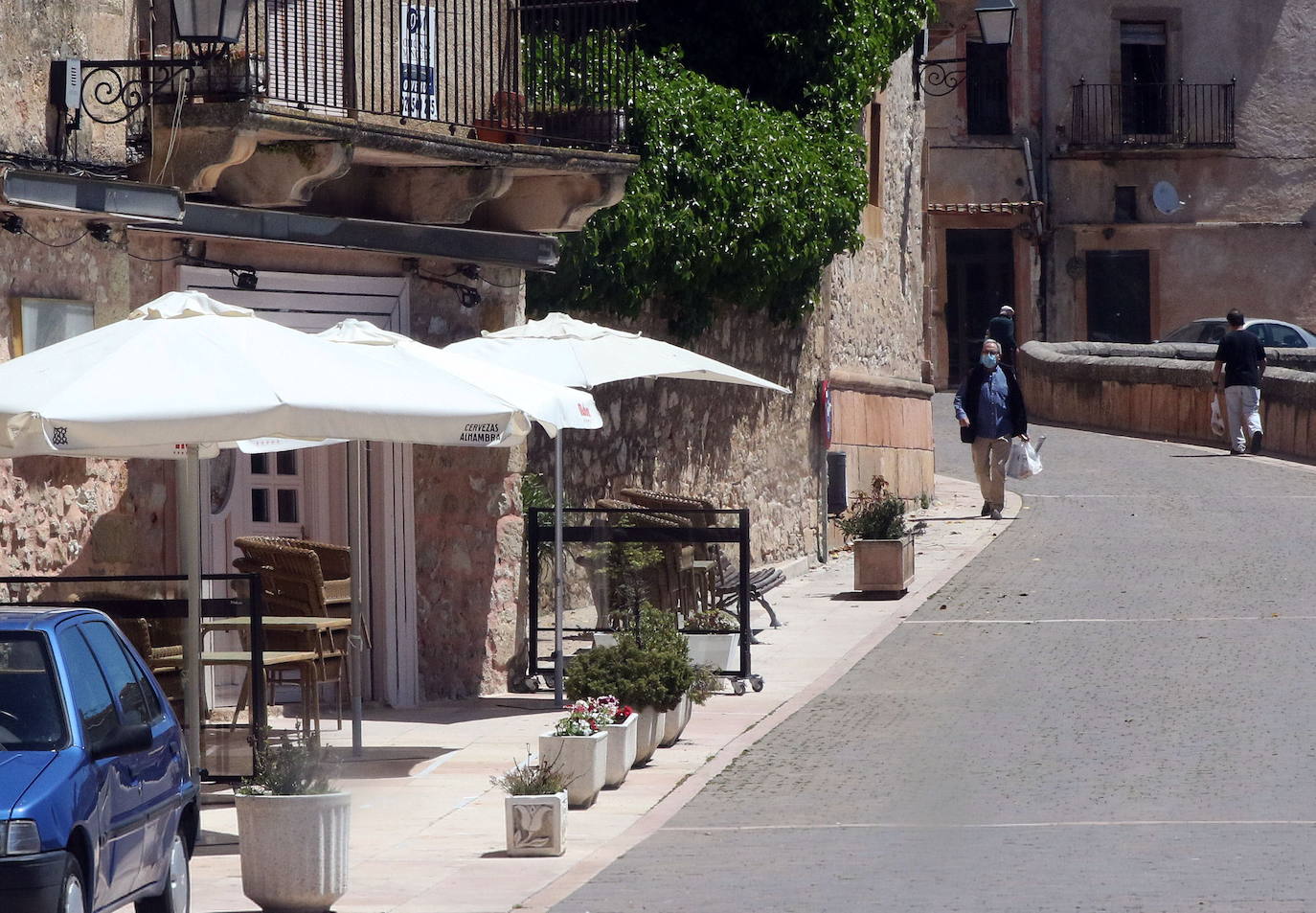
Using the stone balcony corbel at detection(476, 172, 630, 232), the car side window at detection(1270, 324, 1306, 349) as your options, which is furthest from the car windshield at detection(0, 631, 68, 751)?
the car side window at detection(1270, 324, 1306, 349)

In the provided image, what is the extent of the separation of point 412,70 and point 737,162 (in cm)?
596

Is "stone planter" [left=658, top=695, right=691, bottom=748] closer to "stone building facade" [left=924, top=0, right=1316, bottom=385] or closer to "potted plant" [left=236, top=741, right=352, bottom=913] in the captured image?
"potted plant" [left=236, top=741, right=352, bottom=913]

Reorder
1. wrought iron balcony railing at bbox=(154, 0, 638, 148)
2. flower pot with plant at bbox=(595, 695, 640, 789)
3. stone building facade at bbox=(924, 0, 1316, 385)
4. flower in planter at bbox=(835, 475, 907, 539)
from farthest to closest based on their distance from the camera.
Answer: stone building facade at bbox=(924, 0, 1316, 385) → flower in planter at bbox=(835, 475, 907, 539) → wrought iron balcony railing at bbox=(154, 0, 638, 148) → flower pot with plant at bbox=(595, 695, 640, 789)

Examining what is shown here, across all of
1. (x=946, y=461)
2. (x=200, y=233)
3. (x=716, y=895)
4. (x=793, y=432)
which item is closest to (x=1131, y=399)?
(x=946, y=461)

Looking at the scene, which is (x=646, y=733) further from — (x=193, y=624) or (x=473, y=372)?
(x=193, y=624)

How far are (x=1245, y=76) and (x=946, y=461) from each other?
59.3ft

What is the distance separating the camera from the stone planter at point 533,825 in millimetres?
8555

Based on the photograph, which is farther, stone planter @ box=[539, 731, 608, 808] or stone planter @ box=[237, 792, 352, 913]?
stone planter @ box=[539, 731, 608, 808]

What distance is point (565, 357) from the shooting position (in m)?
13.1

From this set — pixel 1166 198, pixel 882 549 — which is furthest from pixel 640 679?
pixel 1166 198

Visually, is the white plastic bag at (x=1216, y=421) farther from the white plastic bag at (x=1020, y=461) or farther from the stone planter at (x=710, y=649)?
the stone planter at (x=710, y=649)

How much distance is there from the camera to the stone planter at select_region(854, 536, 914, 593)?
715 inches

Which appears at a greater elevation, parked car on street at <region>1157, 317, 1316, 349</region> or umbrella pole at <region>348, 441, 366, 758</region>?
parked car on street at <region>1157, 317, 1316, 349</region>

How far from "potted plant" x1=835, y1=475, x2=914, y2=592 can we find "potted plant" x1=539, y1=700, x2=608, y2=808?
8618 mm
